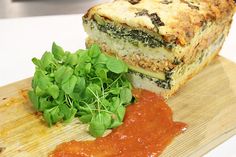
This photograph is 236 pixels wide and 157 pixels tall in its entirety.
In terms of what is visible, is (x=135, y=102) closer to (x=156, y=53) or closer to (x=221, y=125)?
(x=156, y=53)

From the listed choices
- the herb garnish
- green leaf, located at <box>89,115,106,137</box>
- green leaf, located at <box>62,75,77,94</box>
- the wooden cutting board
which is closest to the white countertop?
the wooden cutting board

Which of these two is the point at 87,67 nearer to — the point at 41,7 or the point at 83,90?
the point at 83,90

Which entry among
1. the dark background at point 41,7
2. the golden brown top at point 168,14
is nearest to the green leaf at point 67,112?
the golden brown top at point 168,14

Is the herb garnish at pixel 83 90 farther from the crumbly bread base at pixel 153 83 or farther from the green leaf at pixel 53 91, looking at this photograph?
the crumbly bread base at pixel 153 83

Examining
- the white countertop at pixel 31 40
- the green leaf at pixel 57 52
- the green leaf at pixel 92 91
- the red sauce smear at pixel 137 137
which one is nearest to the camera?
the red sauce smear at pixel 137 137

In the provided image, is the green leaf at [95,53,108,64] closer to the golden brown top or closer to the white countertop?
the golden brown top

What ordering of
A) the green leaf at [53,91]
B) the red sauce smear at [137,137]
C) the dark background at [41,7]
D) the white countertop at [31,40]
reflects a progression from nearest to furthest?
the red sauce smear at [137,137]
the green leaf at [53,91]
the white countertop at [31,40]
the dark background at [41,7]
